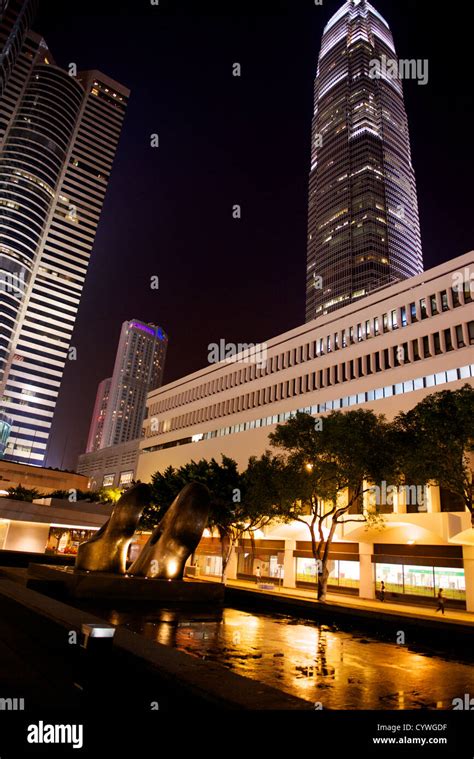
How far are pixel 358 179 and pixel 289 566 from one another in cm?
13791

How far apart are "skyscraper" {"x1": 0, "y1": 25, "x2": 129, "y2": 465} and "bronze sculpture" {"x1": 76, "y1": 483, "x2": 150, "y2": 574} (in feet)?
388

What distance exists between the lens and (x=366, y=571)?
34531 mm

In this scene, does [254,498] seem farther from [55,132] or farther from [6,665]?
[55,132]

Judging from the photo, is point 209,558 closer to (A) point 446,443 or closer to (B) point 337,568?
(B) point 337,568

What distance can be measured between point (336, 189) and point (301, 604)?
156 m

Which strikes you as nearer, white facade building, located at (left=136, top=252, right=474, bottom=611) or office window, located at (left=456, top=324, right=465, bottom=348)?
white facade building, located at (left=136, top=252, right=474, bottom=611)

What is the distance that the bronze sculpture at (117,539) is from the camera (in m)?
16.8

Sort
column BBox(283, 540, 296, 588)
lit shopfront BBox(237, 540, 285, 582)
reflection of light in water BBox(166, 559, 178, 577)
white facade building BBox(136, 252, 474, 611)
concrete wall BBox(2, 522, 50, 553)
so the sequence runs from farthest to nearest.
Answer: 1. concrete wall BBox(2, 522, 50, 553)
2. lit shopfront BBox(237, 540, 285, 582)
3. column BBox(283, 540, 296, 588)
4. white facade building BBox(136, 252, 474, 611)
5. reflection of light in water BBox(166, 559, 178, 577)

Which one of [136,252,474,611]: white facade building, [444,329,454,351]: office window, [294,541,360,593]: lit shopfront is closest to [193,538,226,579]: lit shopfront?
[136,252,474,611]: white facade building

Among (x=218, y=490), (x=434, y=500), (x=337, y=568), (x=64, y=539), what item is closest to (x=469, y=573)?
(x=434, y=500)

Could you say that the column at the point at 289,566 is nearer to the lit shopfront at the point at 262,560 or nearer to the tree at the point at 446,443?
the lit shopfront at the point at 262,560

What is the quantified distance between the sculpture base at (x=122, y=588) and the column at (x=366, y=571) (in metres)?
21.4

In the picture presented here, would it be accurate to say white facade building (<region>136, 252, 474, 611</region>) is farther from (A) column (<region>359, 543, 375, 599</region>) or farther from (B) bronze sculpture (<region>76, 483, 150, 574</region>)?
(B) bronze sculpture (<region>76, 483, 150, 574</region>)

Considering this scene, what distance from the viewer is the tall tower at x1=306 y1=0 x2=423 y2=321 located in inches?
5369
